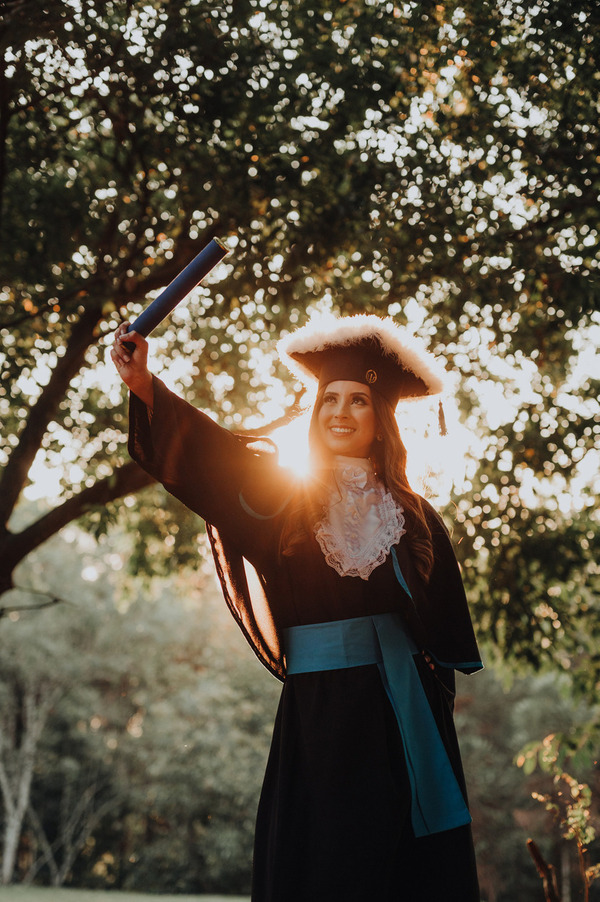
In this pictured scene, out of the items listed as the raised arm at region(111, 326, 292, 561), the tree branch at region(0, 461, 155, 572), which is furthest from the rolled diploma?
the tree branch at region(0, 461, 155, 572)

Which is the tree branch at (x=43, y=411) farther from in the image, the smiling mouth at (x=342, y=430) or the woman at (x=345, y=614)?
the smiling mouth at (x=342, y=430)

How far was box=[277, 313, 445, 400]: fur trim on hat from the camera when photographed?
9.01 ft

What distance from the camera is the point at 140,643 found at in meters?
A: 22.5

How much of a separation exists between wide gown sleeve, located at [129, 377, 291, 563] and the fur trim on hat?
45 centimetres

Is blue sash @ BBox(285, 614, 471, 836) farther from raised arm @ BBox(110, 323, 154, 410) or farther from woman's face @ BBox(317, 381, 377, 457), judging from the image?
raised arm @ BBox(110, 323, 154, 410)

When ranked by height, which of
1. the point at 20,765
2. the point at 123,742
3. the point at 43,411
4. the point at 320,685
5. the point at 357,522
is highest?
the point at 43,411

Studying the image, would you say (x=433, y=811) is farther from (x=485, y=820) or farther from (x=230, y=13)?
(x=485, y=820)

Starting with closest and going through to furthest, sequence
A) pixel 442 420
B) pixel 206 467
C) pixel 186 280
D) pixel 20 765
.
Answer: pixel 186 280 → pixel 206 467 → pixel 442 420 → pixel 20 765

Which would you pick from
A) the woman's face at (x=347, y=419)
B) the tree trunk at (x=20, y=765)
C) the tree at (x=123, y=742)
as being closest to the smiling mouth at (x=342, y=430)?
the woman's face at (x=347, y=419)

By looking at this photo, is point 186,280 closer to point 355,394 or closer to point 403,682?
point 355,394

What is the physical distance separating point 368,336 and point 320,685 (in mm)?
1130

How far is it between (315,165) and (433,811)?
415 centimetres

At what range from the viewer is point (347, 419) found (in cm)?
271

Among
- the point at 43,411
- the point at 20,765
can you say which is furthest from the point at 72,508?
the point at 20,765
